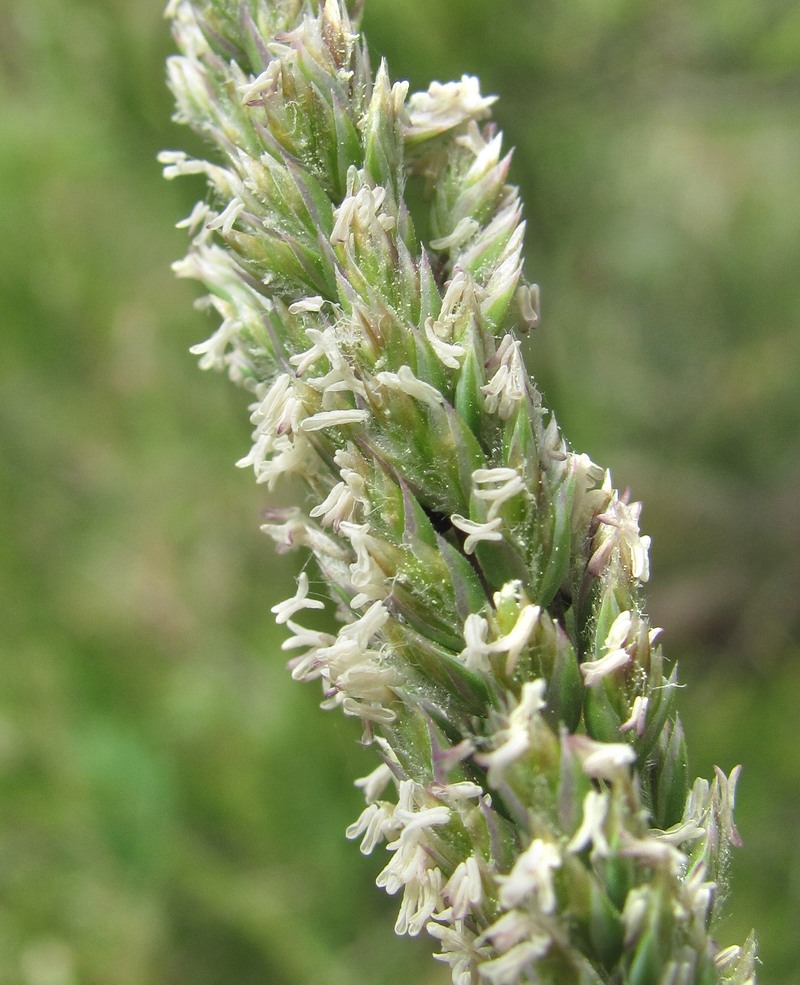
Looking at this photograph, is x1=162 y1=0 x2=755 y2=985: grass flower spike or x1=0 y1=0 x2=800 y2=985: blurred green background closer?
x1=162 y1=0 x2=755 y2=985: grass flower spike

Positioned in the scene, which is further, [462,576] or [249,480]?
[249,480]

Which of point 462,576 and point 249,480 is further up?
point 249,480

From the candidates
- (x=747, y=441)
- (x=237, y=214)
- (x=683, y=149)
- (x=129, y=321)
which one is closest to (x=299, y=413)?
(x=237, y=214)

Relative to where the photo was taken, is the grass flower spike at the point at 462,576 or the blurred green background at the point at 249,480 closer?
the grass flower spike at the point at 462,576
